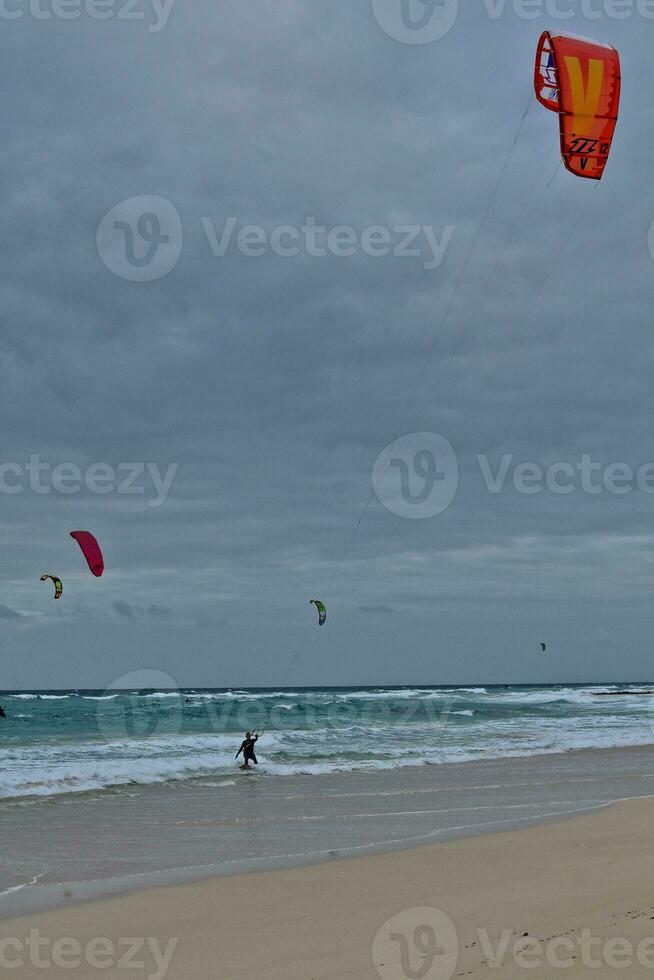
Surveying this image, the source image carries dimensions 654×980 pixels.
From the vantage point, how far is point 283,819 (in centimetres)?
1468

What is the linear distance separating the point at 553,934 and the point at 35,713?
175ft

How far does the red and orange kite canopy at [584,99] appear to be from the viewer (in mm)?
13164

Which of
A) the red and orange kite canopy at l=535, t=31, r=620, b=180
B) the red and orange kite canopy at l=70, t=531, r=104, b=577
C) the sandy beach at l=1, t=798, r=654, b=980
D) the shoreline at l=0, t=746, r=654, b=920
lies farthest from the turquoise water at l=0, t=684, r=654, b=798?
the red and orange kite canopy at l=535, t=31, r=620, b=180

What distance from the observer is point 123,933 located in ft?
25.6

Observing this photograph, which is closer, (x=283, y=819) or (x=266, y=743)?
(x=283, y=819)

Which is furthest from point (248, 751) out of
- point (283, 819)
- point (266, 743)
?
point (283, 819)

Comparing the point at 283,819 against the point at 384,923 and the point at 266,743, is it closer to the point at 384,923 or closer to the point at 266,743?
the point at 384,923

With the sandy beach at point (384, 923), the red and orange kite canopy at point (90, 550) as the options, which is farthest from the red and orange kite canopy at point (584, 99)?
the red and orange kite canopy at point (90, 550)

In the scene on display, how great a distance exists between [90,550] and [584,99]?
19.0m

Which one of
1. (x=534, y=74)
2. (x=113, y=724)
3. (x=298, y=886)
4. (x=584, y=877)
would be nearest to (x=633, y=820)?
(x=584, y=877)

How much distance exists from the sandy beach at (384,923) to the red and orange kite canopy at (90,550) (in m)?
17.7

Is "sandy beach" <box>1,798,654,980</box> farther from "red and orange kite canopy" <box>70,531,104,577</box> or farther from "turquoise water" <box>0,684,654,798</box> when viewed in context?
"red and orange kite canopy" <box>70,531,104,577</box>

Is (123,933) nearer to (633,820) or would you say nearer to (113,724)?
(633,820)

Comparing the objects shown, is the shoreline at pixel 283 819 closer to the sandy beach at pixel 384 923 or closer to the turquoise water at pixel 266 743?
the sandy beach at pixel 384 923
